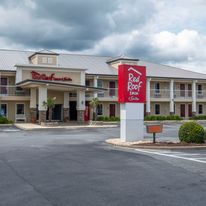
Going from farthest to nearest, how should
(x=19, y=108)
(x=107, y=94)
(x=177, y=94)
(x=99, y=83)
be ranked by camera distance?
(x=177, y=94) → (x=99, y=83) → (x=107, y=94) → (x=19, y=108)

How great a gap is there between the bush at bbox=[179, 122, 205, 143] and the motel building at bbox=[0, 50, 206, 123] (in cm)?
1839

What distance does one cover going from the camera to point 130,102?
63.8ft

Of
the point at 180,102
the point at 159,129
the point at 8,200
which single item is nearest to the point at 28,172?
the point at 8,200

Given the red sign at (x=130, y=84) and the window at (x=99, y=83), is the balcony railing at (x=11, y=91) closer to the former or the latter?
the window at (x=99, y=83)

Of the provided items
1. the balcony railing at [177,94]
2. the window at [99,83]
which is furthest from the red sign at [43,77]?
the balcony railing at [177,94]

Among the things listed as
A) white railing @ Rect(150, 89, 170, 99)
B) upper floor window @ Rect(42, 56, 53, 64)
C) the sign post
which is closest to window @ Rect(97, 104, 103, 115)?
white railing @ Rect(150, 89, 170, 99)

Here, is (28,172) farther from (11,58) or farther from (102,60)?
(102,60)

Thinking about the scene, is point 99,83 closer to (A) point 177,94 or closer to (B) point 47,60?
(B) point 47,60

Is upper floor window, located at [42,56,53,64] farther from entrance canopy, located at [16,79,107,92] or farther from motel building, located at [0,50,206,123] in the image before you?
entrance canopy, located at [16,79,107,92]

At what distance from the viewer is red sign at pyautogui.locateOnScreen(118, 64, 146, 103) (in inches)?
764

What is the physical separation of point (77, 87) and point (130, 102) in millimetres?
17354

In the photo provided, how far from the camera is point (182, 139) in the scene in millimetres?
18016

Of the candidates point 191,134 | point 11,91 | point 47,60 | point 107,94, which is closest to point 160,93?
point 107,94

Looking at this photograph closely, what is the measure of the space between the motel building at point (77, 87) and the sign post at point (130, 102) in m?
15.5
